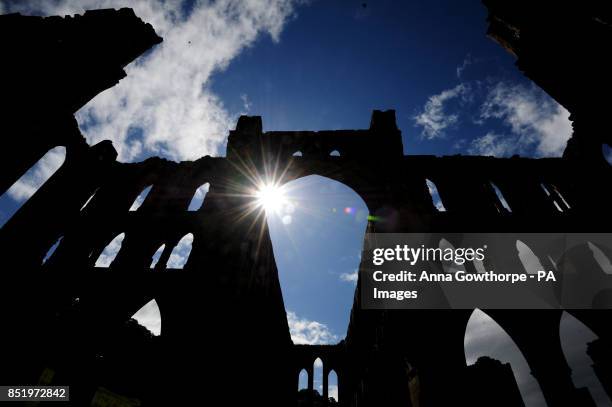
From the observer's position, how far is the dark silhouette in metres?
7.19

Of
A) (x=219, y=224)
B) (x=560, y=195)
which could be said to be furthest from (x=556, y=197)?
(x=219, y=224)

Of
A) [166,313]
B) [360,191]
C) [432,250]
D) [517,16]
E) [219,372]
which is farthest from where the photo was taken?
[517,16]

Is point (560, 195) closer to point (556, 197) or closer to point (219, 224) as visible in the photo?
point (556, 197)

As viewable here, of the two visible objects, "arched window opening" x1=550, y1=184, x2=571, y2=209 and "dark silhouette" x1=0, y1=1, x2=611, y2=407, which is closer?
"dark silhouette" x1=0, y1=1, x2=611, y2=407

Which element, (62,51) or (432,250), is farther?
(62,51)

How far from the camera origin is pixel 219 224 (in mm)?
9516

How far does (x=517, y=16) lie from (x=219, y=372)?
16.1 meters

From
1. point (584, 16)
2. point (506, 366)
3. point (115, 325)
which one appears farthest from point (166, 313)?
point (584, 16)

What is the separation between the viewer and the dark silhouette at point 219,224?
23.6 ft

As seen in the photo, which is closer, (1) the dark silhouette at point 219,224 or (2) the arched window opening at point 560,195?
(1) the dark silhouette at point 219,224

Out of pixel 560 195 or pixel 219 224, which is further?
pixel 560 195

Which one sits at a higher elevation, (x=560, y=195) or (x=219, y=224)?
(x=560, y=195)

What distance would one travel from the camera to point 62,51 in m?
10.4

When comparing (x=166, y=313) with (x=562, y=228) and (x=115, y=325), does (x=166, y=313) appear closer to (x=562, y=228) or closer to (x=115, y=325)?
(x=115, y=325)
